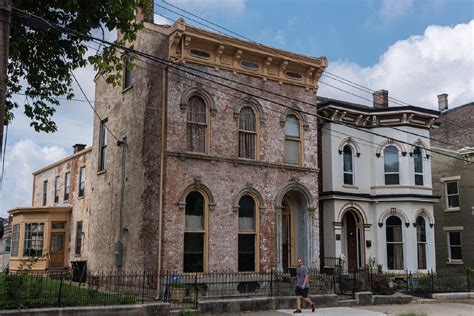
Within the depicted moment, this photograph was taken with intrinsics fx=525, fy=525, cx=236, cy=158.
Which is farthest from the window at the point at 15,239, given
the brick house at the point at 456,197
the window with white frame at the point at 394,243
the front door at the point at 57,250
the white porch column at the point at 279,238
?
the brick house at the point at 456,197

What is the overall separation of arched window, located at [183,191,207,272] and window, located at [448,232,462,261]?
19191 mm

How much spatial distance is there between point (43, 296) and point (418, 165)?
63.4 ft

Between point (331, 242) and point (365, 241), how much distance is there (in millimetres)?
2142

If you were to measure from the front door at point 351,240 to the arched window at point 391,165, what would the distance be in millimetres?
2554

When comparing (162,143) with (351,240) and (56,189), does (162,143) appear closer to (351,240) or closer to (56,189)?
(351,240)

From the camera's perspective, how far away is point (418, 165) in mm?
26547

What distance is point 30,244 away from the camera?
2900 cm

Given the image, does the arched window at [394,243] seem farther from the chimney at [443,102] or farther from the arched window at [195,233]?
the chimney at [443,102]

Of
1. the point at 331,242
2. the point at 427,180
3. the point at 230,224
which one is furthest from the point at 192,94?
the point at 427,180

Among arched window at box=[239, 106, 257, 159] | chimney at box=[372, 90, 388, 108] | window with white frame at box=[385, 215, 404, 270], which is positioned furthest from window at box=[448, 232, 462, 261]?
arched window at box=[239, 106, 257, 159]

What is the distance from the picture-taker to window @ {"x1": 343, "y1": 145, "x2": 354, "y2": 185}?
25531 mm

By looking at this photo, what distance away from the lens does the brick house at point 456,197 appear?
31297 millimetres

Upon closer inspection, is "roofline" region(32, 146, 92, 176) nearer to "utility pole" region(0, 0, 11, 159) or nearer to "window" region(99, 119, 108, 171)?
"window" region(99, 119, 108, 171)

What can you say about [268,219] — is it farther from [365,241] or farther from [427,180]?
[427,180]
